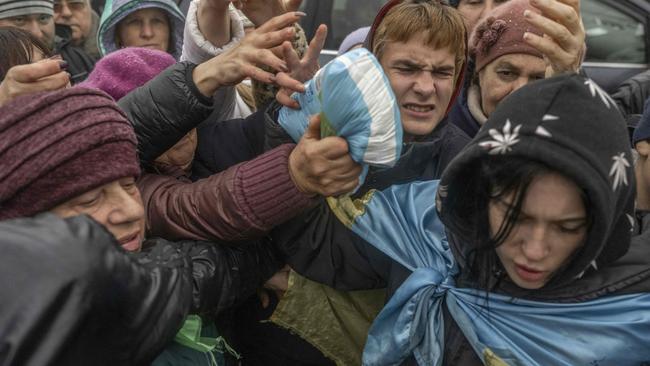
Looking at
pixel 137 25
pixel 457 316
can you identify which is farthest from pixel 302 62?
pixel 137 25

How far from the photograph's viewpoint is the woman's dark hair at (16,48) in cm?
228

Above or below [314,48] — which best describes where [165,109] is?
below

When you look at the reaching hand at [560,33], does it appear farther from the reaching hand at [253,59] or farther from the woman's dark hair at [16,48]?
the woman's dark hair at [16,48]

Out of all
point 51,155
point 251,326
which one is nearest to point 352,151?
point 51,155

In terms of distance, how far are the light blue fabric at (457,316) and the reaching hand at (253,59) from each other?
17.2 inches

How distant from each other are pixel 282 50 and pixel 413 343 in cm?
80

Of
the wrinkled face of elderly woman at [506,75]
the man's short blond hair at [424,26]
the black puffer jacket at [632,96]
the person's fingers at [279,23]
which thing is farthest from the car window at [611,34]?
the person's fingers at [279,23]

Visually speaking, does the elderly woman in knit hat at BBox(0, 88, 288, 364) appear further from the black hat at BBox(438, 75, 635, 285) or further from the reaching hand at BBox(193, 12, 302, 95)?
the black hat at BBox(438, 75, 635, 285)

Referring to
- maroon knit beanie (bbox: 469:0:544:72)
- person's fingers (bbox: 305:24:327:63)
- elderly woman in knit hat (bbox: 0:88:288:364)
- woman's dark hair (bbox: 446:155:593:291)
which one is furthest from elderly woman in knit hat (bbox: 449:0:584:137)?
elderly woman in knit hat (bbox: 0:88:288:364)

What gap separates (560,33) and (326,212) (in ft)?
2.40

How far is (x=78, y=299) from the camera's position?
89 centimetres

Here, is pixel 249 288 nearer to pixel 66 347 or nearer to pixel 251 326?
pixel 251 326

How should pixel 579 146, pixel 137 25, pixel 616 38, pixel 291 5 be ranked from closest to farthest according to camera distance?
1. pixel 579 146
2. pixel 291 5
3. pixel 137 25
4. pixel 616 38

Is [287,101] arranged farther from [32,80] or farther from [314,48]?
[32,80]
